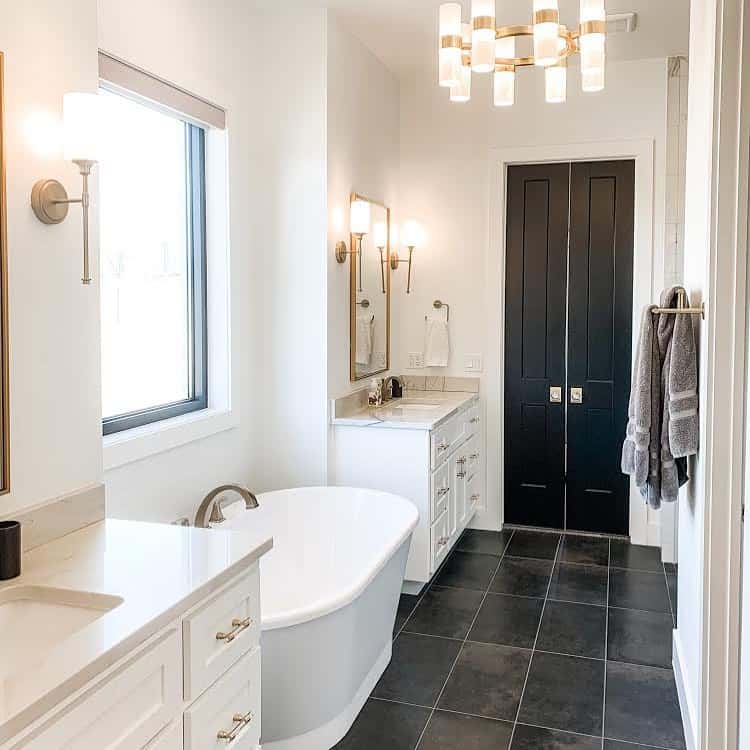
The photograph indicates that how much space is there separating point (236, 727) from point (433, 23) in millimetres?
3462

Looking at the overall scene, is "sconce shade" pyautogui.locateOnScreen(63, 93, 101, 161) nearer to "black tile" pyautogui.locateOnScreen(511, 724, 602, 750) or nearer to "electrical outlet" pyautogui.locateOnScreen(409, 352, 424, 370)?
"black tile" pyautogui.locateOnScreen(511, 724, 602, 750)

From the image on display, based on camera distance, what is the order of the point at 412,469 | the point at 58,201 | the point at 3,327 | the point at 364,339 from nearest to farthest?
the point at 3,327, the point at 58,201, the point at 412,469, the point at 364,339

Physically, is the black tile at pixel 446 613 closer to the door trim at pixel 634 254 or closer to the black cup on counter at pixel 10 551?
the door trim at pixel 634 254

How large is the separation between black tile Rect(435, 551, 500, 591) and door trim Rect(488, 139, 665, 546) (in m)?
0.59

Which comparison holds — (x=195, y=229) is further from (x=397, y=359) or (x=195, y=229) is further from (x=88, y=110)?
(x=397, y=359)

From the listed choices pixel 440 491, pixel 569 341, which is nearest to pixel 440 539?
pixel 440 491

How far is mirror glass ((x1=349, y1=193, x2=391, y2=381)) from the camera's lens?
4184 mm

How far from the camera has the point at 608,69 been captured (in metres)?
4.57

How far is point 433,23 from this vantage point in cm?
398

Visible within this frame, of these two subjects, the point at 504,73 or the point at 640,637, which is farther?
the point at 640,637

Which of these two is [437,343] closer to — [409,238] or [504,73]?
[409,238]

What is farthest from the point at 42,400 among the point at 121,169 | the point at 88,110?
the point at 121,169

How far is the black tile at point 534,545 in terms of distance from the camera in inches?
179

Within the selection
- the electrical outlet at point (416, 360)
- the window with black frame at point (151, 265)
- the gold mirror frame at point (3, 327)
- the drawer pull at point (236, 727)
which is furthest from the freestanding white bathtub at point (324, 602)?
the electrical outlet at point (416, 360)
